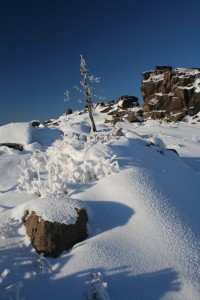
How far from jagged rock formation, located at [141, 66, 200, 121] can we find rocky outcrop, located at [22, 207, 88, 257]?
1291 inches

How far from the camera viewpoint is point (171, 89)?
41312 millimetres

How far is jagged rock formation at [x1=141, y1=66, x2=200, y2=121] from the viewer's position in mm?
38406

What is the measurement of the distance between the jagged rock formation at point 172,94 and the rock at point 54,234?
108ft

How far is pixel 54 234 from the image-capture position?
16.5 ft

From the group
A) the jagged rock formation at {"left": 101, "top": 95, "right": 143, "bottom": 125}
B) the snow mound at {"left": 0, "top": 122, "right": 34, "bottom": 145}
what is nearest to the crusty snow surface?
the snow mound at {"left": 0, "top": 122, "right": 34, "bottom": 145}

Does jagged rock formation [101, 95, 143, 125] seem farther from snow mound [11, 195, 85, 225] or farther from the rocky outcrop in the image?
the rocky outcrop

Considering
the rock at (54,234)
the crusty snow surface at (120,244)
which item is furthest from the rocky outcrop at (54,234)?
the crusty snow surface at (120,244)

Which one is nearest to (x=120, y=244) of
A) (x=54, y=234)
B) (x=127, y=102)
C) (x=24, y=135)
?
(x=54, y=234)

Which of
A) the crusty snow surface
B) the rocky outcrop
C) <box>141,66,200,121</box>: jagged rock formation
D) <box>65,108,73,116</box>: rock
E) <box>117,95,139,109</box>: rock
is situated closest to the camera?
the crusty snow surface

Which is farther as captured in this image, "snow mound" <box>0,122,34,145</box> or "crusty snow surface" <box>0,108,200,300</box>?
"snow mound" <box>0,122,34,145</box>

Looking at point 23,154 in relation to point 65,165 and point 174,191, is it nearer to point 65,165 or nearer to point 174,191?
point 65,165

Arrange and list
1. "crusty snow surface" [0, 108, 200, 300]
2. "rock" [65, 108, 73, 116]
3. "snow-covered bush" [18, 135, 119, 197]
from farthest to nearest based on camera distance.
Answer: "rock" [65, 108, 73, 116] < "snow-covered bush" [18, 135, 119, 197] < "crusty snow surface" [0, 108, 200, 300]

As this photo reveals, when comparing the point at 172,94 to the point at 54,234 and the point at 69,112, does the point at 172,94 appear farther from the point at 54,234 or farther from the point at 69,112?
the point at 54,234

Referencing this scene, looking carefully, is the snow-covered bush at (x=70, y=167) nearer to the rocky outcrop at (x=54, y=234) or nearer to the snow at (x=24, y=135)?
the rocky outcrop at (x=54, y=234)
